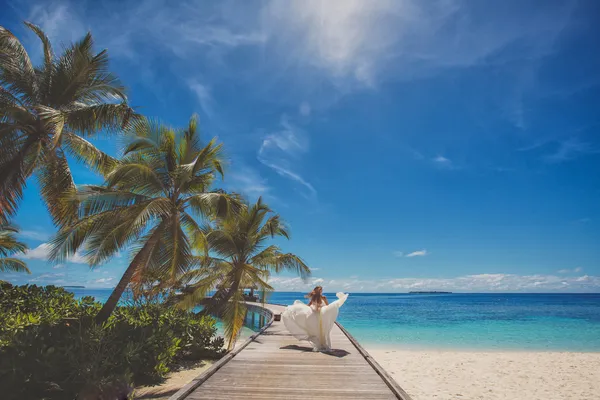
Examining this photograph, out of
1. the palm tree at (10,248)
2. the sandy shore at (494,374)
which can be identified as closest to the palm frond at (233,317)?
the sandy shore at (494,374)

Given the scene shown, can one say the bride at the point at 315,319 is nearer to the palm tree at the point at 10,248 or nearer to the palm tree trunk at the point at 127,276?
the palm tree trunk at the point at 127,276

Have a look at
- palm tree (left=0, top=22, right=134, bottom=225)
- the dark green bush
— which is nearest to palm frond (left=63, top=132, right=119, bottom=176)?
palm tree (left=0, top=22, right=134, bottom=225)

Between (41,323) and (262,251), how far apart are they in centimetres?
837

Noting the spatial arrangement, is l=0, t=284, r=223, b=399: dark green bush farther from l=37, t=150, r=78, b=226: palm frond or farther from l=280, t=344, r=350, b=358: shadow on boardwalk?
l=280, t=344, r=350, b=358: shadow on boardwalk

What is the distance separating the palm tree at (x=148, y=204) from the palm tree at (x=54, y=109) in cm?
88

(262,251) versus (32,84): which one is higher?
(32,84)

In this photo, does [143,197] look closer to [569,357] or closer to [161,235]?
[161,235]

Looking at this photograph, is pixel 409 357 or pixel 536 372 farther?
pixel 409 357

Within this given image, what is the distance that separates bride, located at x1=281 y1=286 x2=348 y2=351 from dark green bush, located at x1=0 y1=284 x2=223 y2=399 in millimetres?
3260

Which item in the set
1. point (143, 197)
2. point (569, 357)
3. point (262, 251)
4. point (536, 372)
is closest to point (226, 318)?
point (262, 251)

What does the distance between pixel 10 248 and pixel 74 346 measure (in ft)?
51.6

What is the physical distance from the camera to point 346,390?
4.73 meters

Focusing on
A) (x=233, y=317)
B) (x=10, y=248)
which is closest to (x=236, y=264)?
(x=233, y=317)

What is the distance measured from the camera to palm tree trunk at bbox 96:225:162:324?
323 inches
